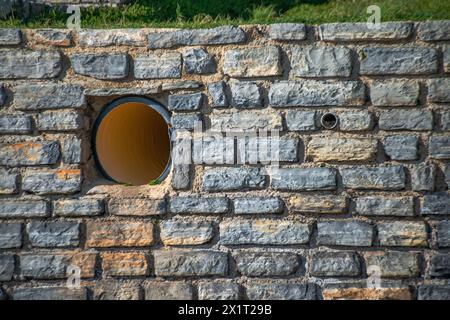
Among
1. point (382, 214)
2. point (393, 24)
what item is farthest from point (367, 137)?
point (393, 24)

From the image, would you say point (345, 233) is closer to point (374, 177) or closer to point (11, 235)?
point (374, 177)

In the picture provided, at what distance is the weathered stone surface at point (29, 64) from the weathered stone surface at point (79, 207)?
85cm

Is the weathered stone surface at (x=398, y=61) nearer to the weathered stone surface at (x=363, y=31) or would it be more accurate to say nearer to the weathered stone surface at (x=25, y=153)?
the weathered stone surface at (x=363, y=31)

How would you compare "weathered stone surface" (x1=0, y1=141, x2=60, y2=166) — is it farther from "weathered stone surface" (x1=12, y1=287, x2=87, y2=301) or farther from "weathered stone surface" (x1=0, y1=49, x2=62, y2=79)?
"weathered stone surface" (x1=12, y1=287, x2=87, y2=301)

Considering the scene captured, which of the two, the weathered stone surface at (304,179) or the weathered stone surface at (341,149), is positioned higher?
the weathered stone surface at (341,149)

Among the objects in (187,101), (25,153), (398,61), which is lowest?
(25,153)

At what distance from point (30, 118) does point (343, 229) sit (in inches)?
85.5

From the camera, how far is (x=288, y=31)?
3615 mm

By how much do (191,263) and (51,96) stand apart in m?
1.44

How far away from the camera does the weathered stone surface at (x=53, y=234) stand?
370 centimetres

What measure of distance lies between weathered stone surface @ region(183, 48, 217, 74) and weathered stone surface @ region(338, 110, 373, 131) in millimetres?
908

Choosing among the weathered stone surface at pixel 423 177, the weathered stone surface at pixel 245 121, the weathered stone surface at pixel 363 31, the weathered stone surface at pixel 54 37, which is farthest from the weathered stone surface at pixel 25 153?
the weathered stone surface at pixel 423 177

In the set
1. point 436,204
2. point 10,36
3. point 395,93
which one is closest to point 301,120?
point 395,93
